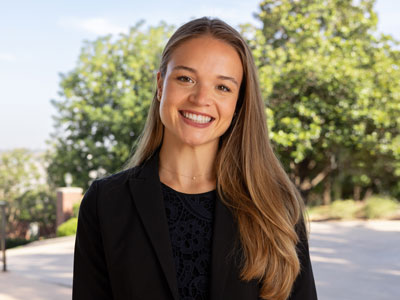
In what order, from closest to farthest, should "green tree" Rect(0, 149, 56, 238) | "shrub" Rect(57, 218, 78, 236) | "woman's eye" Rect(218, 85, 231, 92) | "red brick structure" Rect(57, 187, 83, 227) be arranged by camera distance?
"woman's eye" Rect(218, 85, 231, 92), "shrub" Rect(57, 218, 78, 236), "red brick structure" Rect(57, 187, 83, 227), "green tree" Rect(0, 149, 56, 238)

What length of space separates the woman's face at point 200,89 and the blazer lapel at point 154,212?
0.17m

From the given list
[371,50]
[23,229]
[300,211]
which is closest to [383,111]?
[371,50]

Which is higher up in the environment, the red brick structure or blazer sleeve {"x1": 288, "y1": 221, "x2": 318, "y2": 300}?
blazer sleeve {"x1": 288, "y1": 221, "x2": 318, "y2": 300}

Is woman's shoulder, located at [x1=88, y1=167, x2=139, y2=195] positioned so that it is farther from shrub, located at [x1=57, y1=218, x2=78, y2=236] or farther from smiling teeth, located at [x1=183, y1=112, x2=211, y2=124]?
shrub, located at [x1=57, y1=218, x2=78, y2=236]

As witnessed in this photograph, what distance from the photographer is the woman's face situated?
1.48 meters

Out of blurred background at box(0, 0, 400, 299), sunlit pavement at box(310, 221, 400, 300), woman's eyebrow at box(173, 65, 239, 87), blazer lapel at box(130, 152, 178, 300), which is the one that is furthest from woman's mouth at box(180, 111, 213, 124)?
blurred background at box(0, 0, 400, 299)

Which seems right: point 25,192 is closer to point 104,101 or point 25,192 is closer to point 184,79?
point 104,101

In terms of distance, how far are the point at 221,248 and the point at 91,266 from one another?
1.33ft

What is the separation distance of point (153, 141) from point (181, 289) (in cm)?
52

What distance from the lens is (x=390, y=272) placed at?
6332 millimetres

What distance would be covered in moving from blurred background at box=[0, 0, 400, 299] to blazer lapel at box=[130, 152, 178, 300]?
31.1ft

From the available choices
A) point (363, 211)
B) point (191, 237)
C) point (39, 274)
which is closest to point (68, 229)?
point (39, 274)

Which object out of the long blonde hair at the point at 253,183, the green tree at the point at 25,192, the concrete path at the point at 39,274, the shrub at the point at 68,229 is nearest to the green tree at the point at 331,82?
the shrub at the point at 68,229

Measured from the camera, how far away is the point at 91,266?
153 centimetres
